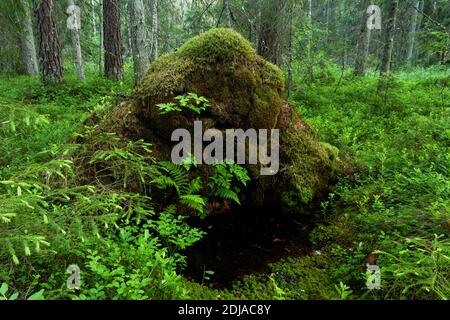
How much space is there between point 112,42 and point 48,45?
2.46m

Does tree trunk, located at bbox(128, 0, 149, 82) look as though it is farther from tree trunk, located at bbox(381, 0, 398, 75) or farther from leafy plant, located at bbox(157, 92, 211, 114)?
tree trunk, located at bbox(381, 0, 398, 75)

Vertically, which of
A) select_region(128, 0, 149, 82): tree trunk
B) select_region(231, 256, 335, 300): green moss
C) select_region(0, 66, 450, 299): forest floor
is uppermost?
select_region(128, 0, 149, 82): tree trunk

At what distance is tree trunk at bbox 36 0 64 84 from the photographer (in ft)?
32.6

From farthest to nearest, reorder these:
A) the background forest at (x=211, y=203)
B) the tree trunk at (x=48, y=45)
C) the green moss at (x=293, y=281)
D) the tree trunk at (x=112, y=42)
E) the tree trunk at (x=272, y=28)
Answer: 1. the tree trunk at (x=112, y=42)
2. the tree trunk at (x=48, y=45)
3. the tree trunk at (x=272, y=28)
4. the green moss at (x=293, y=281)
5. the background forest at (x=211, y=203)

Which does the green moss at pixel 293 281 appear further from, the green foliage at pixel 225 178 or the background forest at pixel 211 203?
the green foliage at pixel 225 178

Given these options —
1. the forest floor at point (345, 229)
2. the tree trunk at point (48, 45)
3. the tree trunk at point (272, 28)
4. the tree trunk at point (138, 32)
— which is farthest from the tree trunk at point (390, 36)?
the tree trunk at point (48, 45)

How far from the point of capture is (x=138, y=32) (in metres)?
7.48

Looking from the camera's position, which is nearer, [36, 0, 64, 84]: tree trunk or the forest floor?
the forest floor

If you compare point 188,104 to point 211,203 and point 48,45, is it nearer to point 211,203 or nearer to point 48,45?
point 211,203

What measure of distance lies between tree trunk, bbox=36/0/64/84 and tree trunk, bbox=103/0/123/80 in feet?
6.53

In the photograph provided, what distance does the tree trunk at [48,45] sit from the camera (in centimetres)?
992

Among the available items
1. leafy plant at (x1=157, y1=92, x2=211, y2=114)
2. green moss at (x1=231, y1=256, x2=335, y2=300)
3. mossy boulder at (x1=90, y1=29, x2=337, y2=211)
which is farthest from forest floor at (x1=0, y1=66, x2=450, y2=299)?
leafy plant at (x1=157, y1=92, x2=211, y2=114)

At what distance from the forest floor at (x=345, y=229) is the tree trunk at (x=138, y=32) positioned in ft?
6.80
